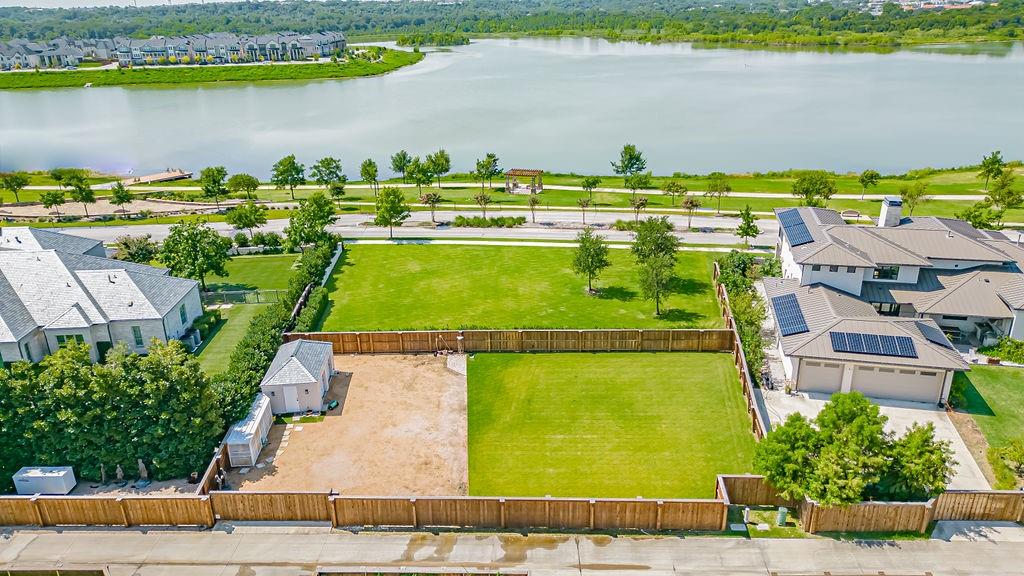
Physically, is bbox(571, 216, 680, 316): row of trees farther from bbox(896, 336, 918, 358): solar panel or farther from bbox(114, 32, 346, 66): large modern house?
bbox(114, 32, 346, 66): large modern house

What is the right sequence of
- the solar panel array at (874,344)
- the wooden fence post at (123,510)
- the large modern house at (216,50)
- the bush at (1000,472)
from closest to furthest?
1. the wooden fence post at (123,510)
2. the bush at (1000,472)
3. the solar panel array at (874,344)
4. the large modern house at (216,50)

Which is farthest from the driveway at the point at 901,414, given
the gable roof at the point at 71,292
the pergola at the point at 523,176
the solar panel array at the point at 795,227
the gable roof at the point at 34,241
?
the pergola at the point at 523,176

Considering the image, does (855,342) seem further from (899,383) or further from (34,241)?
(34,241)

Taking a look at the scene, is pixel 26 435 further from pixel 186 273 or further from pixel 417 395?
pixel 186 273

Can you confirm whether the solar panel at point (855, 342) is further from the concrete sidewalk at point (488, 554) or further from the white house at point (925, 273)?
the concrete sidewalk at point (488, 554)

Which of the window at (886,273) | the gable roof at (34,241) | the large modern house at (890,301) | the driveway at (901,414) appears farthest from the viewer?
the gable roof at (34,241)

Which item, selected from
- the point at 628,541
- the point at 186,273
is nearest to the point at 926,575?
the point at 628,541
